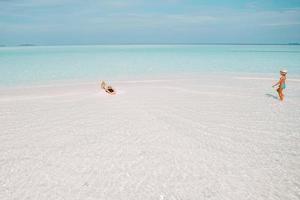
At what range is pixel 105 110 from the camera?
10.8m

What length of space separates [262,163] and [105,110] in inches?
259

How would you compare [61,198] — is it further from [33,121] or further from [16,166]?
[33,121]

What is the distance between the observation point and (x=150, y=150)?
A: 21.7 ft

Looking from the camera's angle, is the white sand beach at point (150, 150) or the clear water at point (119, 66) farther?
the clear water at point (119, 66)

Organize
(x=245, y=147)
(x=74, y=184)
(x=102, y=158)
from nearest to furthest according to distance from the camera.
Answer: (x=74, y=184) < (x=102, y=158) < (x=245, y=147)

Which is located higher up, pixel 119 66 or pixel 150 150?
pixel 119 66

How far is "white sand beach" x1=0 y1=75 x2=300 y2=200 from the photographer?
15.9 feet

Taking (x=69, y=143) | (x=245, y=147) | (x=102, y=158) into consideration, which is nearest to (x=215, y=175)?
(x=245, y=147)

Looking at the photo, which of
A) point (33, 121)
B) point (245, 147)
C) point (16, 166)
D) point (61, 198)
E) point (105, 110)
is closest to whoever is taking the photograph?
point (61, 198)

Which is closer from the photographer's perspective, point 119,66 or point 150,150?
point 150,150

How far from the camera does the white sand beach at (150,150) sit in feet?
15.9

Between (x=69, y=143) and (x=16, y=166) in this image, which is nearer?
(x=16, y=166)

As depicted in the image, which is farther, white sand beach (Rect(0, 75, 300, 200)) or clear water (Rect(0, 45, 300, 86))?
clear water (Rect(0, 45, 300, 86))

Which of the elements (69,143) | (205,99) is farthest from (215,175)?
(205,99)
